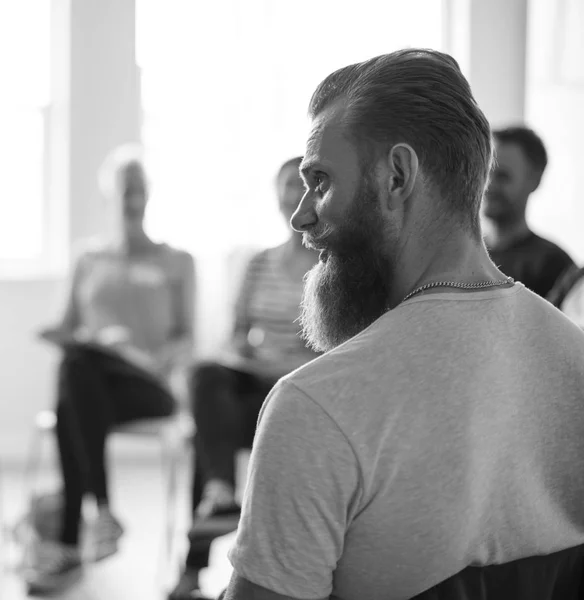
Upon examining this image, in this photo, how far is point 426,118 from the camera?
826mm

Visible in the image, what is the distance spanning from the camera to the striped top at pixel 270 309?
3049 millimetres

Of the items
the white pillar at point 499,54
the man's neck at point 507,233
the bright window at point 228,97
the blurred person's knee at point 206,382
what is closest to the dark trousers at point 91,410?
the blurred person's knee at point 206,382

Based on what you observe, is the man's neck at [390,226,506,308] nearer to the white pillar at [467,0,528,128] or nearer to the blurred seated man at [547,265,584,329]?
the blurred seated man at [547,265,584,329]

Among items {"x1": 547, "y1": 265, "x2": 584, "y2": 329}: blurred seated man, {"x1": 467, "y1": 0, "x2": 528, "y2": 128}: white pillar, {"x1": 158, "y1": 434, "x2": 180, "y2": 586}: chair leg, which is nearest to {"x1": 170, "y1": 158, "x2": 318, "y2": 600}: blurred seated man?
{"x1": 158, "y1": 434, "x2": 180, "y2": 586}: chair leg

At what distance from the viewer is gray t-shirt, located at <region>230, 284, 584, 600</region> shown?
733 mm

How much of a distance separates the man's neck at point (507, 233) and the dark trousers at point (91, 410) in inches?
46.3

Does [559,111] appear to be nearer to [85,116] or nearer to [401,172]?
[85,116]

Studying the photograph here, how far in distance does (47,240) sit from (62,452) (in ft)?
6.96

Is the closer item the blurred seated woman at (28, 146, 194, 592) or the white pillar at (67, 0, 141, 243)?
the blurred seated woman at (28, 146, 194, 592)

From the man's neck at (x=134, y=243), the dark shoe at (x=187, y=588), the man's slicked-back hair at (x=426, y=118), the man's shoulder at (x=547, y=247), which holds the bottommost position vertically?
the dark shoe at (x=187, y=588)

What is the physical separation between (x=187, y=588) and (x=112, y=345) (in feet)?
2.86

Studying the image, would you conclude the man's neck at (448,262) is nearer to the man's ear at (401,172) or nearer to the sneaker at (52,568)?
the man's ear at (401,172)

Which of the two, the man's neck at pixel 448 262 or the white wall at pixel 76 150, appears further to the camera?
the white wall at pixel 76 150

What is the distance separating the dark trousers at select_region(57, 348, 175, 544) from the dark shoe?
0.54m
